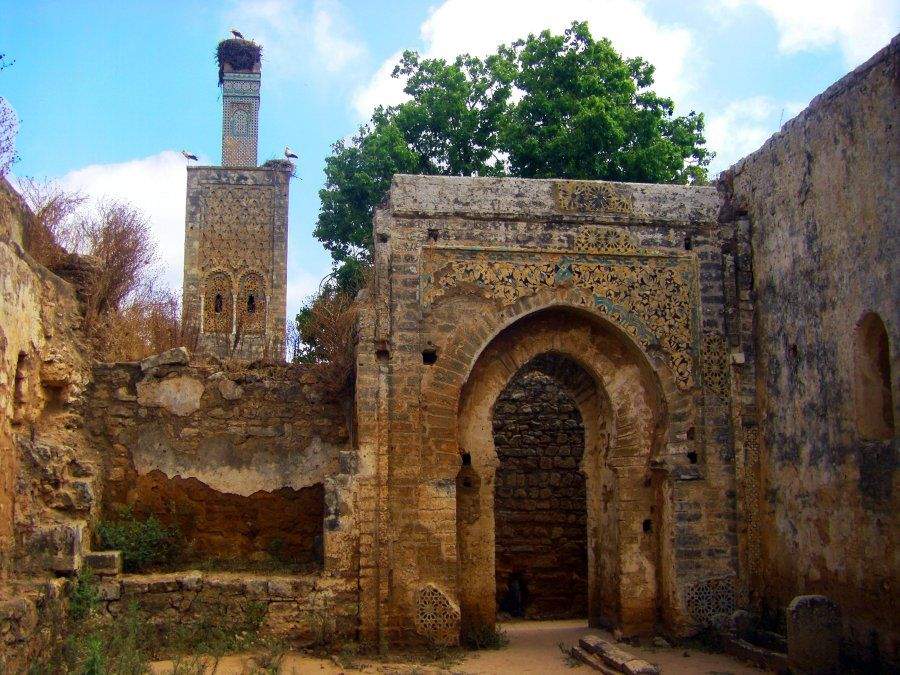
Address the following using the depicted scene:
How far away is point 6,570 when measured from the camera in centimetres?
733

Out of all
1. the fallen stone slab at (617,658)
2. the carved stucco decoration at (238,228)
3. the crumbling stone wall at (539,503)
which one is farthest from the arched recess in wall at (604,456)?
the carved stucco decoration at (238,228)

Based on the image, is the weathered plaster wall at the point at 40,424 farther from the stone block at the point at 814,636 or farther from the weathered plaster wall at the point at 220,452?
the stone block at the point at 814,636

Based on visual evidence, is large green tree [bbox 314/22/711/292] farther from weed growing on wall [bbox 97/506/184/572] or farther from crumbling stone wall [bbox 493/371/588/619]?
weed growing on wall [bbox 97/506/184/572]

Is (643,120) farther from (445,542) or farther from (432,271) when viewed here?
(445,542)

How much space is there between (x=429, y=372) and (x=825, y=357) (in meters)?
3.67

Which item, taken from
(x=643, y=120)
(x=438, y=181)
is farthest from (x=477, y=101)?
(x=438, y=181)

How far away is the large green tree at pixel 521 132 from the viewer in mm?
16109

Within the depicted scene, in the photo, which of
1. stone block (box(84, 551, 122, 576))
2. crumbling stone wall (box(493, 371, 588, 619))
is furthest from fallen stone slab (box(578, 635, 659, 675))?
stone block (box(84, 551, 122, 576))

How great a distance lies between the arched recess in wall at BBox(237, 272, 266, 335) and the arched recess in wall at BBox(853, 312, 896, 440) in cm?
1917

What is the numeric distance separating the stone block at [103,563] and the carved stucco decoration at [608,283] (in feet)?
12.1

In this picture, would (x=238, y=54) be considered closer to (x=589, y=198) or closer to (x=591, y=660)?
(x=589, y=198)

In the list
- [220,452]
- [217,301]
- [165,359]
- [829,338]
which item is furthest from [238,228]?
[829,338]

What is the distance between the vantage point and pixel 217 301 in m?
25.0

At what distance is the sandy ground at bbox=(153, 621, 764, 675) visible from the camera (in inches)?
305
